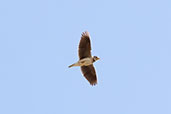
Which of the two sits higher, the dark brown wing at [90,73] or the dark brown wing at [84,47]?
the dark brown wing at [84,47]

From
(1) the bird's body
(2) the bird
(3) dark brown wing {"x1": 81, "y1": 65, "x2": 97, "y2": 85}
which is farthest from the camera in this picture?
(3) dark brown wing {"x1": 81, "y1": 65, "x2": 97, "y2": 85}

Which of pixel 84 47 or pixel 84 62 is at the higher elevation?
pixel 84 47

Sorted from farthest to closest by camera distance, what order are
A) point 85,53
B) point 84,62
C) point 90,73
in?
point 90,73
point 85,53
point 84,62

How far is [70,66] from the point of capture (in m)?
46.4

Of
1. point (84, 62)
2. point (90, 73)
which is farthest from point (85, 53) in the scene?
point (90, 73)

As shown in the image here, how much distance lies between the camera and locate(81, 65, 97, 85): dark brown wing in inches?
1885

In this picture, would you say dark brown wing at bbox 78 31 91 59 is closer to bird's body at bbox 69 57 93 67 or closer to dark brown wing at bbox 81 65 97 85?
bird's body at bbox 69 57 93 67

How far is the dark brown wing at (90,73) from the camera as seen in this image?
4788 cm

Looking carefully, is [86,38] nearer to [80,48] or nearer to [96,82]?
[80,48]

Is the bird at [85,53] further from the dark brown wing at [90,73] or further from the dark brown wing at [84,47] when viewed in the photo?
the dark brown wing at [90,73]

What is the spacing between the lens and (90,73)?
4812 centimetres

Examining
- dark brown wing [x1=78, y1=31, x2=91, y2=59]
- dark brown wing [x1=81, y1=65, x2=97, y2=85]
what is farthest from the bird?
dark brown wing [x1=81, y1=65, x2=97, y2=85]

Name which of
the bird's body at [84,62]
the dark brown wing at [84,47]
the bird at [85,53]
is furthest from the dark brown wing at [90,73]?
the dark brown wing at [84,47]

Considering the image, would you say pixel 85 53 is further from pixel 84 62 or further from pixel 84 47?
pixel 84 62
